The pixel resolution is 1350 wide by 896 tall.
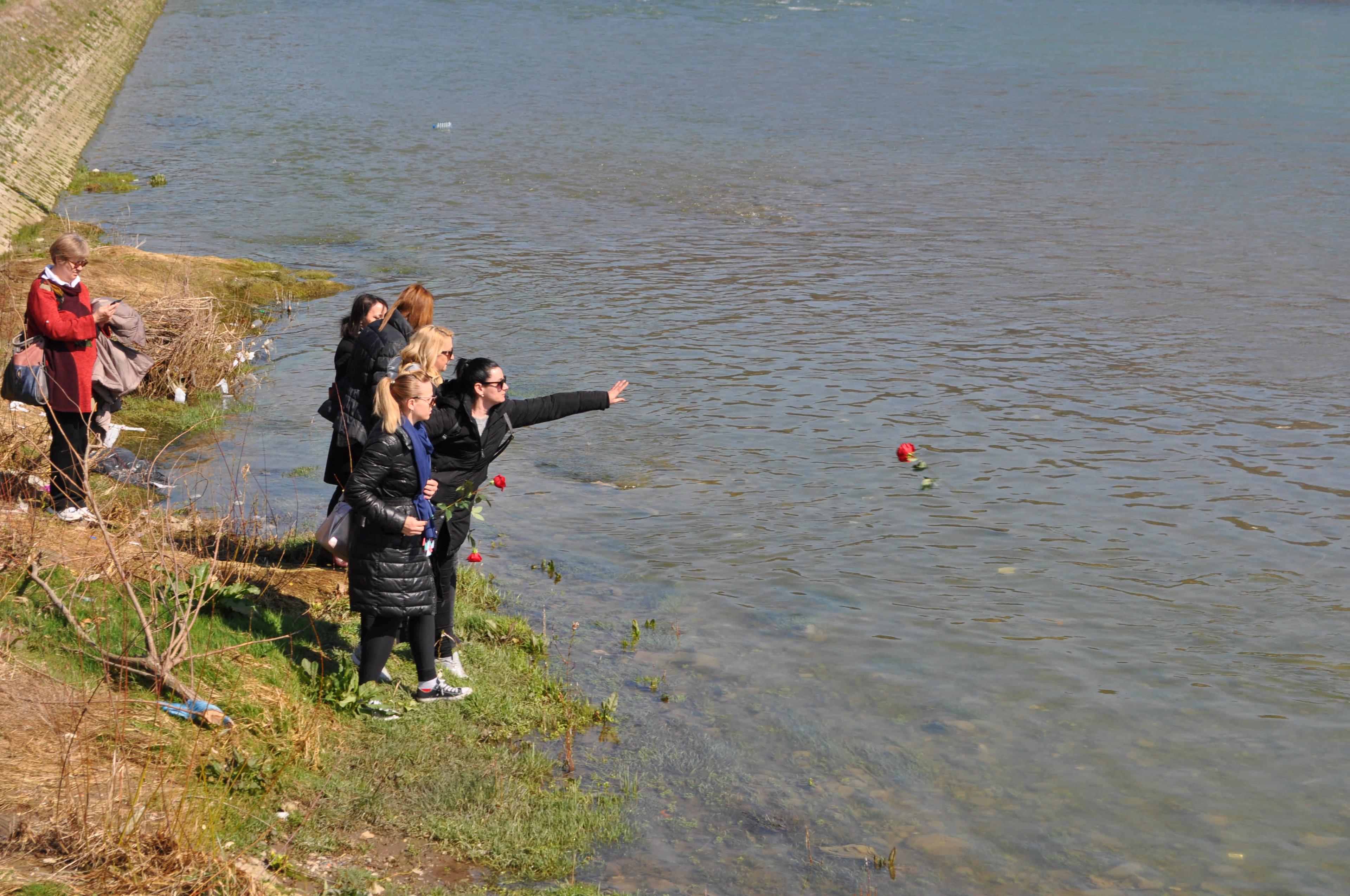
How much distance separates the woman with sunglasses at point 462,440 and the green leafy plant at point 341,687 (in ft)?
1.86

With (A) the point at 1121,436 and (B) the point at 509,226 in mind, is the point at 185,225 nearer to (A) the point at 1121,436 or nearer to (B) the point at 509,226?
(B) the point at 509,226

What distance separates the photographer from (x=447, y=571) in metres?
7.29

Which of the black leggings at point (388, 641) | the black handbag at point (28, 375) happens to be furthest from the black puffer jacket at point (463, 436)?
the black handbag at point (28, 375)

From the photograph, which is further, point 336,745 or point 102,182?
point 102,182

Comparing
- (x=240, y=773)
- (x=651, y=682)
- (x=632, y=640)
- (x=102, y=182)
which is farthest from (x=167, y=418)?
(x=102, y=182)

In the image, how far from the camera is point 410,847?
5832 mm

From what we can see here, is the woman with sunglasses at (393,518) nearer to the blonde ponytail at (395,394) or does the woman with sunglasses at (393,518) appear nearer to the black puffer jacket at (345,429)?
the blonde ponytail at (395,394)

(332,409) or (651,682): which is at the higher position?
(332,409)

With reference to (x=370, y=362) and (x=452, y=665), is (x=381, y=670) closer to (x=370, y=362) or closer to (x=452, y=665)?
(x=452, y=665)

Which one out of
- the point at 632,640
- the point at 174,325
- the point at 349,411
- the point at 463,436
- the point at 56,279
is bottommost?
the point at 632,640

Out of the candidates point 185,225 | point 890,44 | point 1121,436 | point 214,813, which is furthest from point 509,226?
point 890,44

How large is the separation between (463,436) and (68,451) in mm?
3484

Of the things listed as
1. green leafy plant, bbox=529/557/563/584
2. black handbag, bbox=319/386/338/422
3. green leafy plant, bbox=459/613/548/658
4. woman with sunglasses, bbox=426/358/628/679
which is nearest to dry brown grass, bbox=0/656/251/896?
woman with sunglasses, bbox=426/358/628/679

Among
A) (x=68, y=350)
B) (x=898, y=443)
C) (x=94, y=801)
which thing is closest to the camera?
(x=94, y=801)
